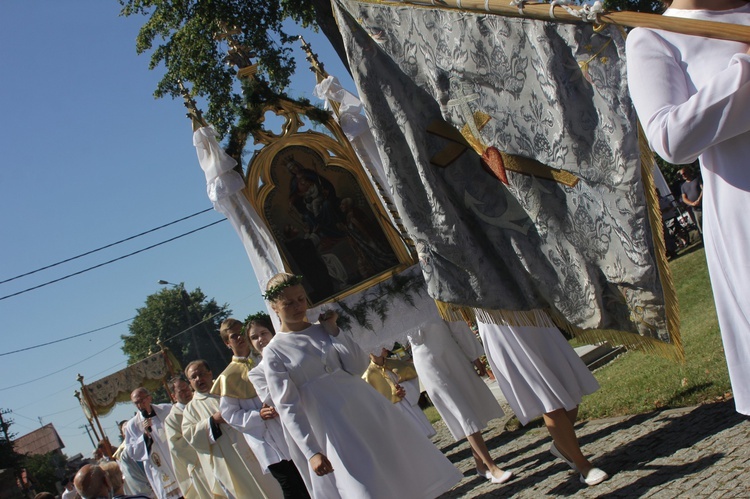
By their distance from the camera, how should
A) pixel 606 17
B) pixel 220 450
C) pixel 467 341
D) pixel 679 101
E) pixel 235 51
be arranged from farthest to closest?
pixel 235 51, pixel 220 450, pixel 467 341, pixel 606 17, pixel 679 101

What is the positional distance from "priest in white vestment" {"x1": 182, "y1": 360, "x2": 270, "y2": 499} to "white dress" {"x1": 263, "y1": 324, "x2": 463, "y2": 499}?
10.3ft

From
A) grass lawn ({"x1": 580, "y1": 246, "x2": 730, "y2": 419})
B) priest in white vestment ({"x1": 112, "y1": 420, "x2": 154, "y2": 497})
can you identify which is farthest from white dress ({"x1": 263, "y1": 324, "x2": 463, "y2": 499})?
priest in white vestment ({"x1": 112, "y1": 420, "x2": 154, "y2": 497})

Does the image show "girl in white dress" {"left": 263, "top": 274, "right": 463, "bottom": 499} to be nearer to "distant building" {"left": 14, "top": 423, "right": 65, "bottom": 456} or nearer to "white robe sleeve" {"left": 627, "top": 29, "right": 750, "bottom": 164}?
"white robe sleeve" {"left": 627, "top": 29, "right": 750, "bottom": 164}

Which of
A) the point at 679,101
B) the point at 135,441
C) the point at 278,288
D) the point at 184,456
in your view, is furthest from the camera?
the point at 135,441

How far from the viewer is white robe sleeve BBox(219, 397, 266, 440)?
7941mm

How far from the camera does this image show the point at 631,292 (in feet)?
10.4

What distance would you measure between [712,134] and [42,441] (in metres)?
86.4

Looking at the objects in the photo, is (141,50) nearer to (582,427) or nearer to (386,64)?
(582,427)

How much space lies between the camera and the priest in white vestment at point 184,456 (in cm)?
965

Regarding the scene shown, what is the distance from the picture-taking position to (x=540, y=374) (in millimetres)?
6504

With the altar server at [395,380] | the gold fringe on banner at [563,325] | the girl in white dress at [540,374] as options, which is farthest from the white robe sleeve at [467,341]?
the gold fringe on banner at [563,325]

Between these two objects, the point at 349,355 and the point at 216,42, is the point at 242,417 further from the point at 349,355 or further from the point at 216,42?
the point at 216,42

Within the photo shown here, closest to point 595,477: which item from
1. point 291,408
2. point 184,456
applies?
point 291,408

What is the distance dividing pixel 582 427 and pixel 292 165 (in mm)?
5299
